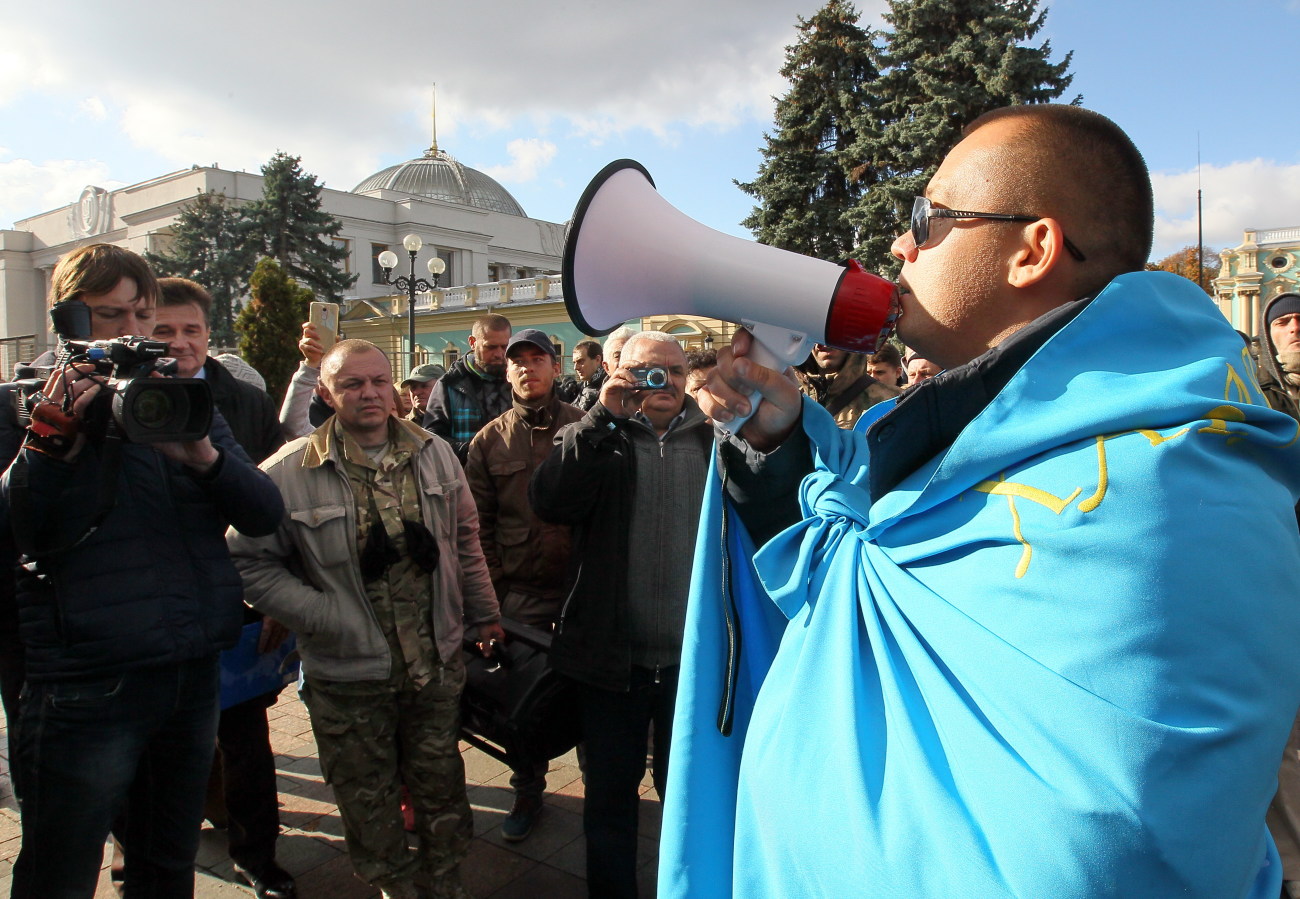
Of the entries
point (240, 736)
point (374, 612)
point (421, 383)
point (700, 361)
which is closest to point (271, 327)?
point (421, 383)

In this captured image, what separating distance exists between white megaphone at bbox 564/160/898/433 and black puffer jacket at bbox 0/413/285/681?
137 centimetres

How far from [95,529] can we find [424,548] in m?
1.01

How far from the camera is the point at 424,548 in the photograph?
9.59 ft

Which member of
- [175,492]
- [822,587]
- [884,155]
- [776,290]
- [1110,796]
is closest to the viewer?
[1110,796]

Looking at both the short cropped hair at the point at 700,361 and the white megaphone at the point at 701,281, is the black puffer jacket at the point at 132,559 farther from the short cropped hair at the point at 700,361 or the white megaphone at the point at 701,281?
the short cropped hair at the point at 700,361

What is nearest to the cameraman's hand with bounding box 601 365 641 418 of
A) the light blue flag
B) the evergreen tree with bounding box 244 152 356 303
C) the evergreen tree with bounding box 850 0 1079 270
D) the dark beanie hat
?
the light blue flag

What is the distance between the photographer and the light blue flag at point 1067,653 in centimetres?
82

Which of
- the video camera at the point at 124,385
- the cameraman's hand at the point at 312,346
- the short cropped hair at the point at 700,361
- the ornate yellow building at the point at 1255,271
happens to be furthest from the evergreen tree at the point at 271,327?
the ornate yellow building at the point at 1255,271

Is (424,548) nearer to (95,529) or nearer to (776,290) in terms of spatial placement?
(95,529)

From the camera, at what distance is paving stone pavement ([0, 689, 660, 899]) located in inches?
122

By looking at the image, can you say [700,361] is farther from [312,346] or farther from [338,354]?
[312,346]

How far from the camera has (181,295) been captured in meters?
3.11

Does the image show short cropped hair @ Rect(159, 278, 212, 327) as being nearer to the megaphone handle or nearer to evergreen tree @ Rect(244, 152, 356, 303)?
the megaphone handle

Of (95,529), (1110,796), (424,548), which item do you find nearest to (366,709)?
(424,548)
